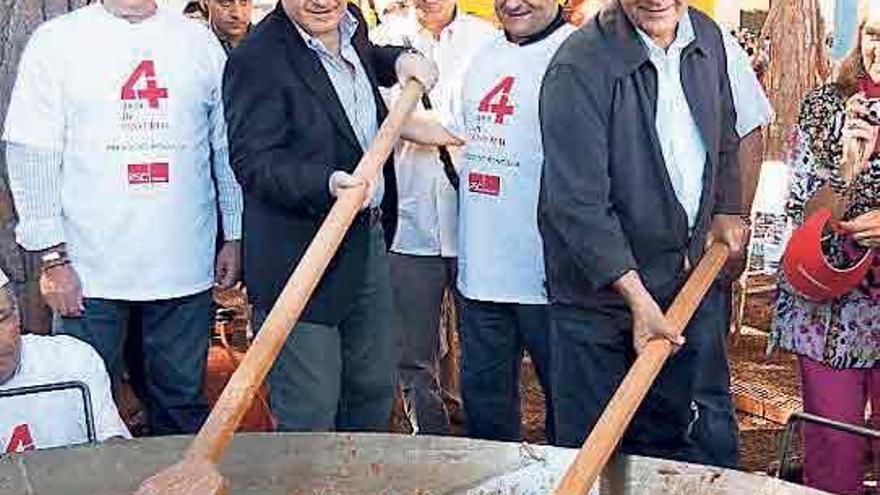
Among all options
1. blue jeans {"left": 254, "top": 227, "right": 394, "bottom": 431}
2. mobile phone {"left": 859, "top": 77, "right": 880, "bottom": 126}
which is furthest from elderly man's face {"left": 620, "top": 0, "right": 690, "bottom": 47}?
blue jeans {"left": 254, "top": 227, "right": 394, "bottom": 431}

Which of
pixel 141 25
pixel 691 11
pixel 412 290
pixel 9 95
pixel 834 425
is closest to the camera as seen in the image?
pixel 834 425

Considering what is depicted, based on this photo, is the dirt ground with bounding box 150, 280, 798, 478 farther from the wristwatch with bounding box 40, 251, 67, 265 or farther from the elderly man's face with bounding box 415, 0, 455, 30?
the elderly man's face with bounding box 415, 0, 455, 30

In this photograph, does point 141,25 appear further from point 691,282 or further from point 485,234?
point 691,282

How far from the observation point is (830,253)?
3.82 m

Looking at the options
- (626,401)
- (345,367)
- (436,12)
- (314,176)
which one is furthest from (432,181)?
(626,401)

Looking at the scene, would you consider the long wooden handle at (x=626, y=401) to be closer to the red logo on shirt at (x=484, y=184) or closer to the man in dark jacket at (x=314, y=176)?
the man in dark jacket at (x=314, y=176)

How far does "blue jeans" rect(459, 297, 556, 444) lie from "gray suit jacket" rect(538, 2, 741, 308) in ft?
2.15

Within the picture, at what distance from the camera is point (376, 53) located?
3881 mm

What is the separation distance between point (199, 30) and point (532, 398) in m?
2.49

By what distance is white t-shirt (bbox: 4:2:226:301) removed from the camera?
3736 millimetres

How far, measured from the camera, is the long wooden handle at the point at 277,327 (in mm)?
2703

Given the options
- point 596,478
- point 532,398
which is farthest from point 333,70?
point 532,398

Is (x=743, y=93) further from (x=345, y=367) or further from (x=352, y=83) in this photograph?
(x=345, y=367)

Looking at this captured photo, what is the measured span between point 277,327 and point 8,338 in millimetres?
730
